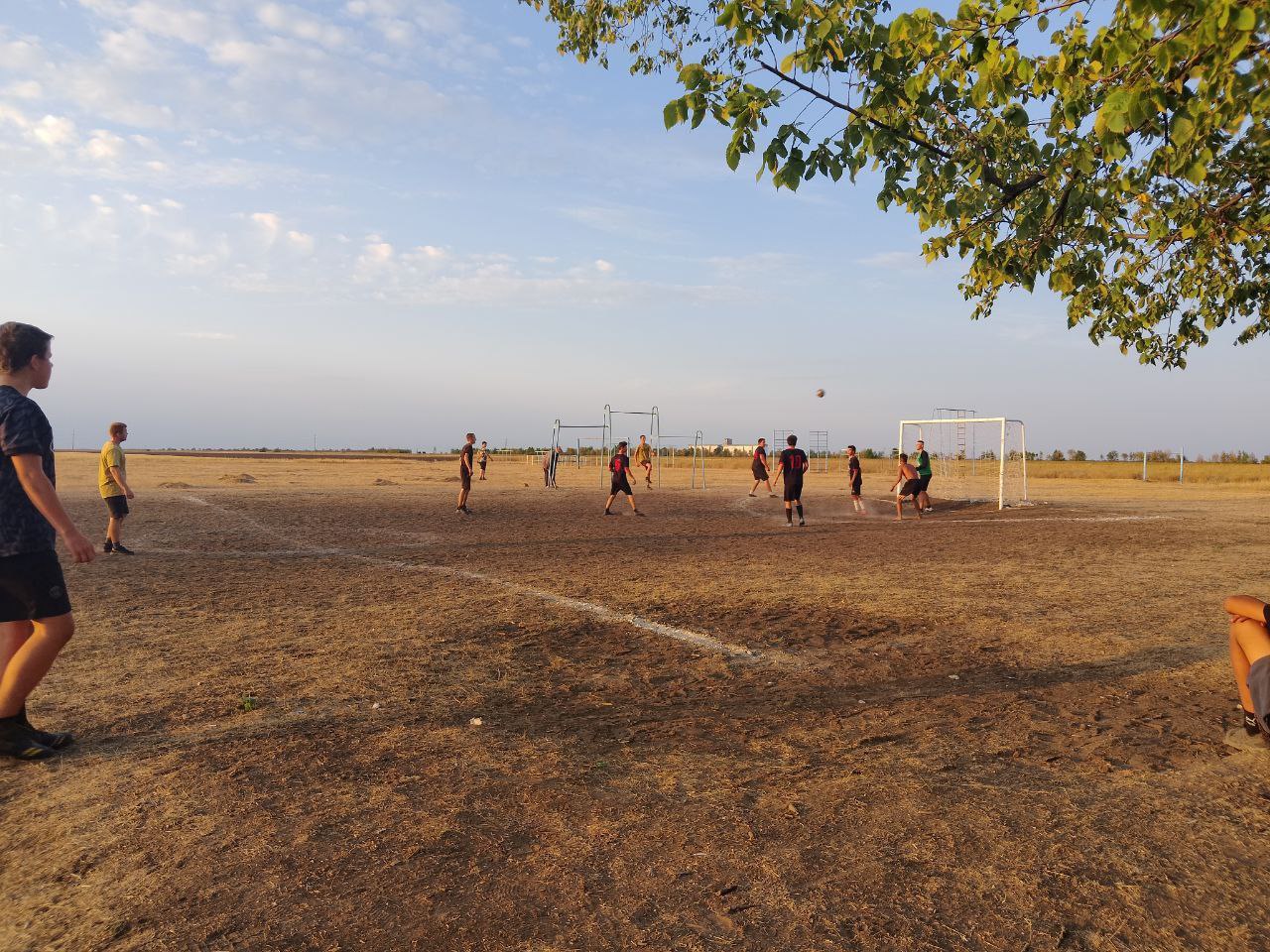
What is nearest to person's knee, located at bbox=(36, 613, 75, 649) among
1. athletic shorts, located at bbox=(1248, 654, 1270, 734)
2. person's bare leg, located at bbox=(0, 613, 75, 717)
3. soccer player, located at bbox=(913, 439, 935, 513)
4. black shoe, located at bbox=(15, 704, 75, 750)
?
person's bare leg, located at bbox=(0, 613, 75, 717)

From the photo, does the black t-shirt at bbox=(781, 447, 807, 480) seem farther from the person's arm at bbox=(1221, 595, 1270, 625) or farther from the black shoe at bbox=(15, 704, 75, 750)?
the black shoe at bbox=(15, 704, 75, 750)

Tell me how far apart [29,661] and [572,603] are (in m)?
5.37

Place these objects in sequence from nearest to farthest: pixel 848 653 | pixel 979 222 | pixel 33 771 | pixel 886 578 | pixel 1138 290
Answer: pixel 33 771
pixel 979 222
pixel 848 653
pixel 1138 290
pixel 886 578

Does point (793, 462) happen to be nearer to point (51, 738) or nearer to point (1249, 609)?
point (1249, 609)

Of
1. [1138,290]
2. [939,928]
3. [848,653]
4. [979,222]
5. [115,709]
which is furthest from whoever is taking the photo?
[1138,290]

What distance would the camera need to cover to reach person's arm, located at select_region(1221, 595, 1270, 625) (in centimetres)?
412

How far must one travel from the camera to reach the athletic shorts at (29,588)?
4125 millimetres

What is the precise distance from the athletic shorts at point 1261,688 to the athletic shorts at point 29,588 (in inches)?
236

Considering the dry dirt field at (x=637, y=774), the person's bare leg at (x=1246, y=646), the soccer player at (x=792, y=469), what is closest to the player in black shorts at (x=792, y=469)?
the soccer player at (x=792, y=469)

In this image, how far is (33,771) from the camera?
13.4 feet

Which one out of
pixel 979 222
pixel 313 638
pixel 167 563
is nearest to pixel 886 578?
pixel 979 222

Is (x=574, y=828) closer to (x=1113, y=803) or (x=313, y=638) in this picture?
(x=1113, y=803)

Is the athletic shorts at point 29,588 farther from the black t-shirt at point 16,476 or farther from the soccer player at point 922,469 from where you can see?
the soccer player at point 922,469

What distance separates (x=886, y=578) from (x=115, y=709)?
883 cm
